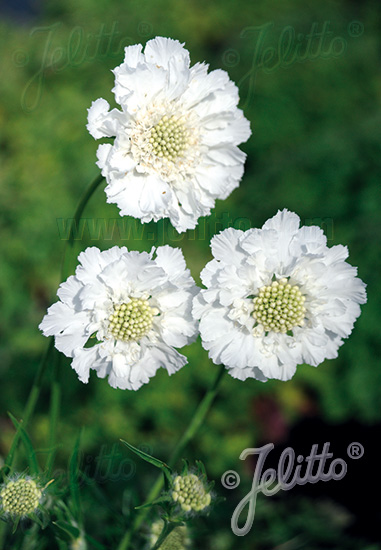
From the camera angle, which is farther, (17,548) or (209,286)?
(17,548)

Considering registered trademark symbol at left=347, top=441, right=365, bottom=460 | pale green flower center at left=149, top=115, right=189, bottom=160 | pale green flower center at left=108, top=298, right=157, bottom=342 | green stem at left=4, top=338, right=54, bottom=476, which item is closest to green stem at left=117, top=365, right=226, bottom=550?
pale green flower center at left=108, top=298, right=157, bottom=342

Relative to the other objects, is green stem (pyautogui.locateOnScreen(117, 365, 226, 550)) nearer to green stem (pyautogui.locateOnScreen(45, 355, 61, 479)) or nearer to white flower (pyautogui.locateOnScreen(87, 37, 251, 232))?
green stem (pyautogui.locateOnScreen(45, 355, 61, 479))

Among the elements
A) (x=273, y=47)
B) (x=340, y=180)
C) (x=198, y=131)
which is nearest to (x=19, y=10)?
(x=273, y=47)

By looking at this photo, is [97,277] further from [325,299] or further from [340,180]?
[340,180]

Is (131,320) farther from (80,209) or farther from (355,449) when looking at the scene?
(355,449)

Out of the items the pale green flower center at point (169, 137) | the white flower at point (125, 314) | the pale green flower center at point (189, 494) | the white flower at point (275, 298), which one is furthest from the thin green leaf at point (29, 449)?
the pale green flower center at point (169, 137)

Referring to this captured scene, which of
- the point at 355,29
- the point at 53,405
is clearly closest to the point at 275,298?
the point at 53,405

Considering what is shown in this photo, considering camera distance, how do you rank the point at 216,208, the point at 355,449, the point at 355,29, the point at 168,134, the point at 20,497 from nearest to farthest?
the point at 20,497
the point at 168,134
the point at 355,449
the point at 216,208
the point at 355,29

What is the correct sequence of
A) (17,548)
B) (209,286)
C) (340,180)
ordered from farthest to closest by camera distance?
(340,180) → (17,548) → (209,286)
